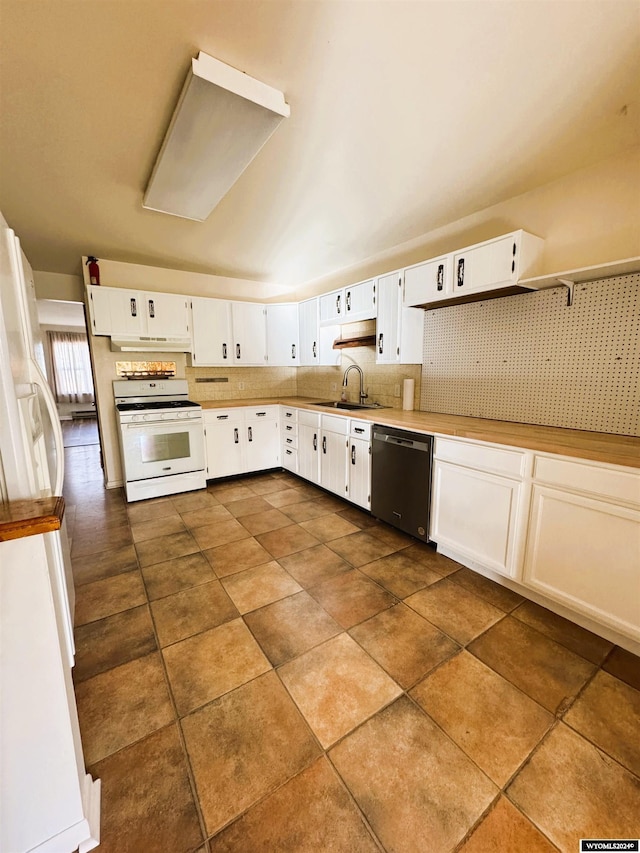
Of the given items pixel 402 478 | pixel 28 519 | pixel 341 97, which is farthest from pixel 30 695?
pixel 341 97

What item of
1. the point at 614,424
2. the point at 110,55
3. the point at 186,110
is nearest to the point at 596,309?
the point at 614,424

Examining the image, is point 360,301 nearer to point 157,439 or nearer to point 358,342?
point 358,342

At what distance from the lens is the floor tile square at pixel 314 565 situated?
7.58 ft

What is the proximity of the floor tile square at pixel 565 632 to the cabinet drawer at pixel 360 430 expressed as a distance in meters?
1.63

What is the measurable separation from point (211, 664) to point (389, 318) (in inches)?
114

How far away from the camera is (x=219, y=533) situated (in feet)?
9.68

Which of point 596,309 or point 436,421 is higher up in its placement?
point 596,309

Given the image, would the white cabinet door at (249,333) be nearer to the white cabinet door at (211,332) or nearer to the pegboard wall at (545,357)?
the white cabinet door at (211,332)

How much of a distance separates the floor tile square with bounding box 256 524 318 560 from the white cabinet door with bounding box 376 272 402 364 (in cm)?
176

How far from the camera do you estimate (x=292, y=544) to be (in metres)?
2.74

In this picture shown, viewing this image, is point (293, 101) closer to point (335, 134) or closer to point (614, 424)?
point (335, 134)

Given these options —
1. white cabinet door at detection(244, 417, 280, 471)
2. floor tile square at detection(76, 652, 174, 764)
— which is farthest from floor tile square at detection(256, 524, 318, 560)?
white cabinet door at detection(244, 417, 280, 471)

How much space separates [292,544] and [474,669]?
4.89 ft

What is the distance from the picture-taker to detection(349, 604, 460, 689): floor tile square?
162cm
